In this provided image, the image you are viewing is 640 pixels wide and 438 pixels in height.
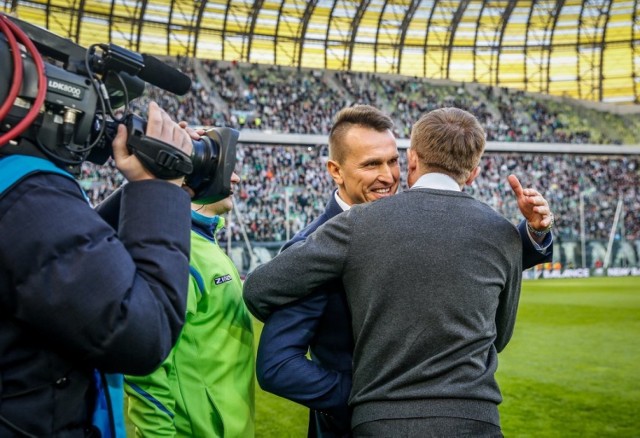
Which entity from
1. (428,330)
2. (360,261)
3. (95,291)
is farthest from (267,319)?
(95,291)

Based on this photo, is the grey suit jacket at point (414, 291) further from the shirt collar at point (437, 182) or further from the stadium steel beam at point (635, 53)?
the stadium steel beam at point (635, 53)

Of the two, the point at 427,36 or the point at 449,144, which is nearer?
the point at 449,144

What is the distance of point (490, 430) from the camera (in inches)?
76.7

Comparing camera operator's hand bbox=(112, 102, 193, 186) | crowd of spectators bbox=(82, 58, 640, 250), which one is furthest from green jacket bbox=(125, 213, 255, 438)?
crowd of spectators bbox=(82, 58, 640, 250)

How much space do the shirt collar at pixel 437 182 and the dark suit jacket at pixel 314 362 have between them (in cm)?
40

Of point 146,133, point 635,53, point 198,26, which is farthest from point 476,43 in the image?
point 146,133

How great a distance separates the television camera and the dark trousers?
87cm

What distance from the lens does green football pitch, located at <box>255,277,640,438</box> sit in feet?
18.8

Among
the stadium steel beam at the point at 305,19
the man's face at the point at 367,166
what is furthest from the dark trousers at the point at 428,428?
the stadium steel beam at the point at 305,19

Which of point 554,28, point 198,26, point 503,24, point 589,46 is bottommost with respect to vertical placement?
point 198,26

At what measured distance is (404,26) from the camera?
3888cm

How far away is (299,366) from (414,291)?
1.61 ft

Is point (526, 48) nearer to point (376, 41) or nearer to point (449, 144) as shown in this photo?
point (376, 41)

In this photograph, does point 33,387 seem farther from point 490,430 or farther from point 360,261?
point 490,430
